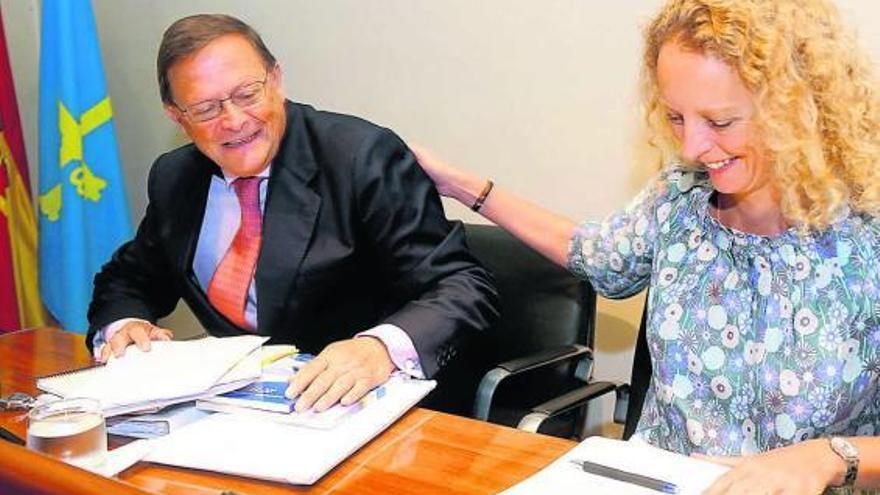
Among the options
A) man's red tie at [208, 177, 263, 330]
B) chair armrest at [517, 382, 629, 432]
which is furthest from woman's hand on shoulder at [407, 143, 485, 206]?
chair armrest at [517, 382, 629, 432]

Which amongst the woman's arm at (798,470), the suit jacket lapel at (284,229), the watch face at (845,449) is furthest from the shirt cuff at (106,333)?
the watch face at (845,449)

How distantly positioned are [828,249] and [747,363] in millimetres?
207

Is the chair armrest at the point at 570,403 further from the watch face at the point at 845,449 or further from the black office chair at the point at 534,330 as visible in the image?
the watch face at the point at 845,449

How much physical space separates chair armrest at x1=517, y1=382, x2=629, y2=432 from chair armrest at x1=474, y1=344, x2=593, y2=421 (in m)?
0.06

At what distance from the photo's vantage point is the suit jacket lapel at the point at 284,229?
1.77 metres

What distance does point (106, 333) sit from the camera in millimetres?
1830

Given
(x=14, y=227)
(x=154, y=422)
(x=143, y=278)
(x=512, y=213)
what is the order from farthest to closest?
(x=14, y=227) < (x=143, y=278) < (x=512, y=213) < (x=154, y=422)

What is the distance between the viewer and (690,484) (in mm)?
1133

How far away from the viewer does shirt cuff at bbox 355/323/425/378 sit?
1537 millimetres

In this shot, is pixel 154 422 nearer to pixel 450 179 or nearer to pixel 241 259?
pixel 241 259

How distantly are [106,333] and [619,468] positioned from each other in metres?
1.09

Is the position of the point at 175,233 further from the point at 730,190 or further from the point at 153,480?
the point at 730,190

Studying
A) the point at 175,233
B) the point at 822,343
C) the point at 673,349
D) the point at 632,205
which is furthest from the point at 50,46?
the point at 822,343

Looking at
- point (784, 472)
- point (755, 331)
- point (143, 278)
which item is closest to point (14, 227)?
point (143, 278)
